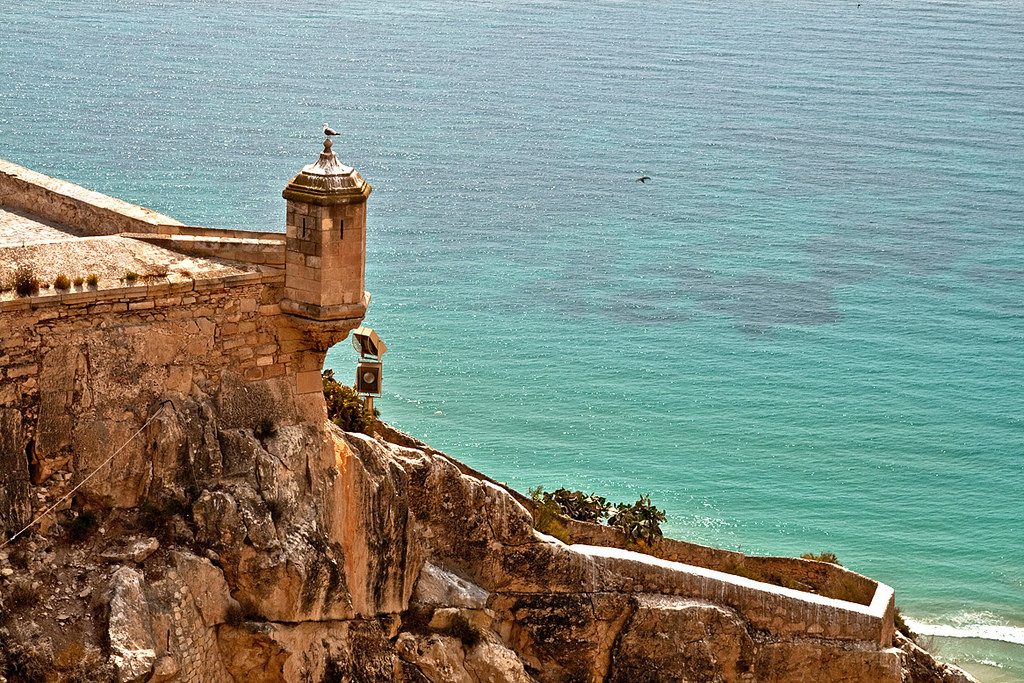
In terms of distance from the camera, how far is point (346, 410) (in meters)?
22.5

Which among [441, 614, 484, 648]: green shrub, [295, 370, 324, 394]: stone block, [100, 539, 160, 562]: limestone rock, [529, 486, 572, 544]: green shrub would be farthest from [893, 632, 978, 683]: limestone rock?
[100, 539, 160, 562]: limestone rock

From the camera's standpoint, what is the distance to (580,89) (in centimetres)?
11119

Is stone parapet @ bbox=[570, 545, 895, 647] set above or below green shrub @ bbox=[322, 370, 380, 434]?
below

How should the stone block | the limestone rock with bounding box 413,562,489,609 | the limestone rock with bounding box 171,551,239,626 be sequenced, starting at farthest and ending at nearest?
the limestone rock with bounding box 413,562,489,609, the stone block, the limestone rock with bounding box 171,551,239,626

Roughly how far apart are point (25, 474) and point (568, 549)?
8.73m

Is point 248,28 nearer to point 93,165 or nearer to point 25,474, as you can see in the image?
point 93,165

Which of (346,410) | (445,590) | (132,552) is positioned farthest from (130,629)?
(346,410)

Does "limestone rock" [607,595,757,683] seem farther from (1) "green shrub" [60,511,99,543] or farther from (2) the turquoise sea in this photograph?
(2) the turquoise sea

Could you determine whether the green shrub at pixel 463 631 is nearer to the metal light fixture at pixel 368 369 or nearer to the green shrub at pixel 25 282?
the metal light fixture at pixel 368 369

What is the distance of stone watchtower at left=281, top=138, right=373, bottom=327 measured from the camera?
19.2 metres

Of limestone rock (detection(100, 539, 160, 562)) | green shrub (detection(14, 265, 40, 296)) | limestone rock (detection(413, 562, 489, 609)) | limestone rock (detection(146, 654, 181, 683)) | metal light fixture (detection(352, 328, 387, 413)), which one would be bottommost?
limestone rock (detection(146, 654, 181, 683))

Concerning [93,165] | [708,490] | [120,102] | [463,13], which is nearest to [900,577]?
[708,490]

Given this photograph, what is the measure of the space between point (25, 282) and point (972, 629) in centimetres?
3025

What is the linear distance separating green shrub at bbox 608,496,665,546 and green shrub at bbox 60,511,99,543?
10.2 meters
